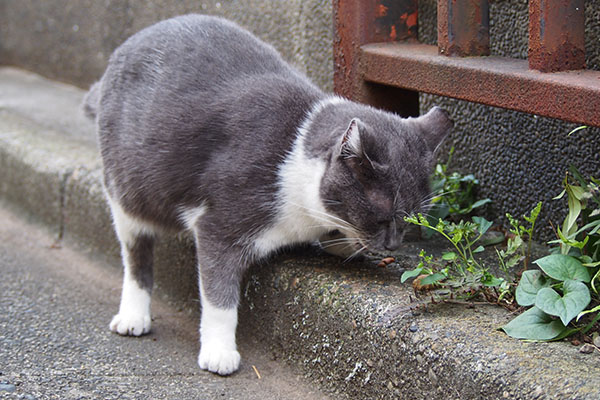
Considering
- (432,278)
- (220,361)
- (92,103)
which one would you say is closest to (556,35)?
(432,278)

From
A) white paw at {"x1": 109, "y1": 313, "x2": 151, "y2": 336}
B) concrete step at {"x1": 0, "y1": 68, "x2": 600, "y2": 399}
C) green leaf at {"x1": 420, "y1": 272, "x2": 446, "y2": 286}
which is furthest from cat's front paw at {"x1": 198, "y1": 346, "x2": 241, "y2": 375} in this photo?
green leaf at {"x1": 420, "y1": 272, "x2": 446, "y2": 286}

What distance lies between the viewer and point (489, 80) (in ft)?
6.86

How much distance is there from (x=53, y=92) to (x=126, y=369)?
10.1 ft

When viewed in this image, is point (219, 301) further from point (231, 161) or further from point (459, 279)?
point (459, 279)

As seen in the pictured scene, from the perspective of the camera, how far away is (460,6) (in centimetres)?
223

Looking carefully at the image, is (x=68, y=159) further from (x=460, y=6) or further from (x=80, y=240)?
(x=460, y=6)

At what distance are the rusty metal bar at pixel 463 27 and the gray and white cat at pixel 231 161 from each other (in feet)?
0.76

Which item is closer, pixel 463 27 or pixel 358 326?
pixel 358 326

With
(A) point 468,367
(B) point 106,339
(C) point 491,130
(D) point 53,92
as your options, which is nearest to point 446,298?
(A) point 468,367

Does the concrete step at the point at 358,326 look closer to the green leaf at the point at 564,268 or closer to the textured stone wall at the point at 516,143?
the green leaf at the point at 564,268

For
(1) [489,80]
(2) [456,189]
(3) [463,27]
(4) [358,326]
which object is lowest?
(4) [358,326]

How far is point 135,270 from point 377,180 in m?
1.09

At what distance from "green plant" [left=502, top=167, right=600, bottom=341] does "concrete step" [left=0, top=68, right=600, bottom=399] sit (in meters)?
0.05

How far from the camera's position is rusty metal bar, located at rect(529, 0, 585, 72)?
6.33ft
